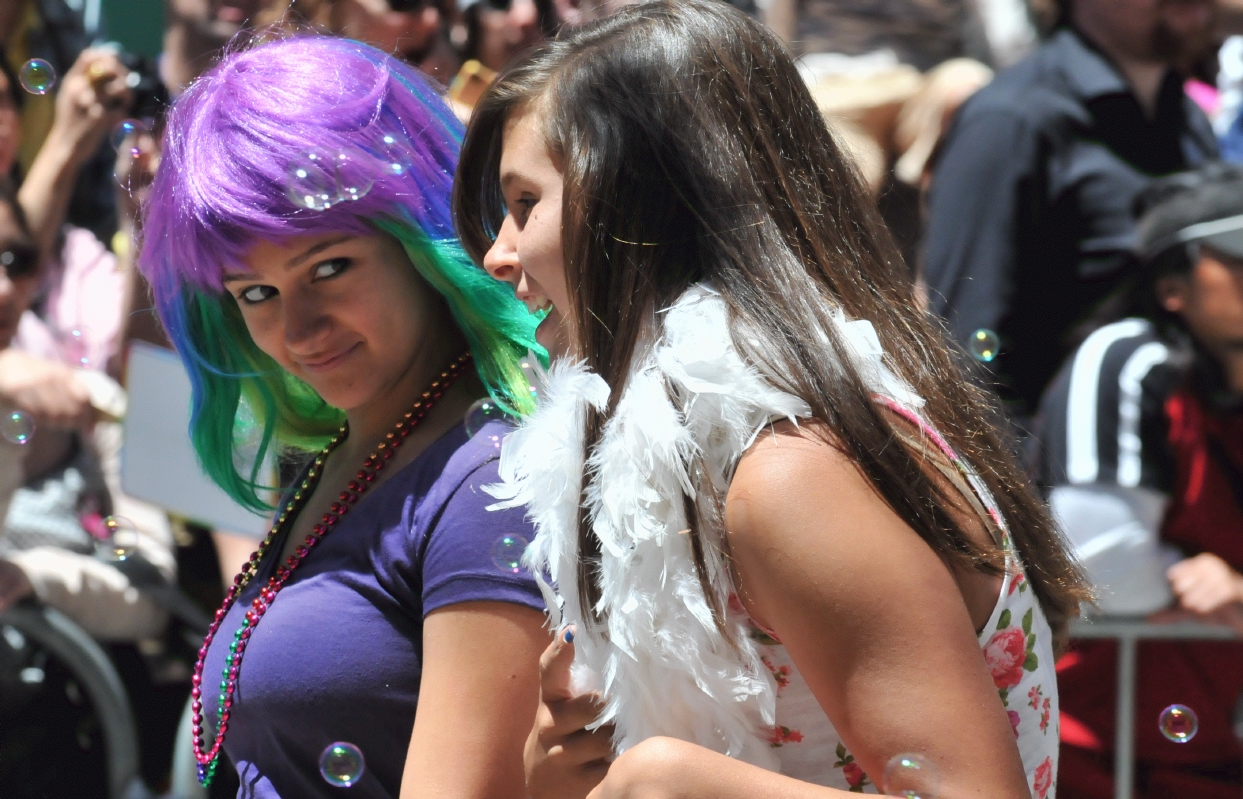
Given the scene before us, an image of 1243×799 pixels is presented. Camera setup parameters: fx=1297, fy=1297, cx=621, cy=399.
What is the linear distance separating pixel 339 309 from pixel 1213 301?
6.96ft

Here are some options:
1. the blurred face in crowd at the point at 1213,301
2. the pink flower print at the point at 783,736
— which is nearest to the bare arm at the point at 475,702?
the pink flower print at the point at 783,736

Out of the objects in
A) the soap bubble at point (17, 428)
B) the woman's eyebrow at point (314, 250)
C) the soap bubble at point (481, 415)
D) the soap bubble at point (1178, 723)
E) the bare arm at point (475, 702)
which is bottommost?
the soap bubble at point (1178, 723)

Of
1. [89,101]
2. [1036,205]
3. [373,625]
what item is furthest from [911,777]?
[89,101]

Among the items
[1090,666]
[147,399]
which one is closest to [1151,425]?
[1090,666]

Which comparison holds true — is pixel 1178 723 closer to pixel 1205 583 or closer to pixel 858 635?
pixel 1205 583

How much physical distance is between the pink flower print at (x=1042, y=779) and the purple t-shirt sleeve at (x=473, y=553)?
521mm

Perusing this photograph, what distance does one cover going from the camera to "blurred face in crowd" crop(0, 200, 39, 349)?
3.17m

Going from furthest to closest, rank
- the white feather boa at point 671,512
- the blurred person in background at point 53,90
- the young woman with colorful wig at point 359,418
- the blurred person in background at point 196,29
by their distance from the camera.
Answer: the blurred person in background at point 53,90 → the blurred person in background at point 196,29 → the young woman with colorful wig at point 359,418 → the white feather boa at point 671,512

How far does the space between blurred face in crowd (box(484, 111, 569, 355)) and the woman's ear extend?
83.0 inches

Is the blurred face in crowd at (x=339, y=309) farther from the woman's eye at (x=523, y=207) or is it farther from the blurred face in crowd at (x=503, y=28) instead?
the blurred face in crowd at (x=503, y=28)

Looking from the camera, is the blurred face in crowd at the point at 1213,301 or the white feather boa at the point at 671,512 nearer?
the white feather boa at the point at 671,512

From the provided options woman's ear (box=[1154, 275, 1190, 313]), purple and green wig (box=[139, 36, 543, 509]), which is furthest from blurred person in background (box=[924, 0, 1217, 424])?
purple and green wig (box=[139, 36, 543, 509])

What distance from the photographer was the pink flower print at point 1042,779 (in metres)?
1.15

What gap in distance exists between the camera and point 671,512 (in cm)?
107
